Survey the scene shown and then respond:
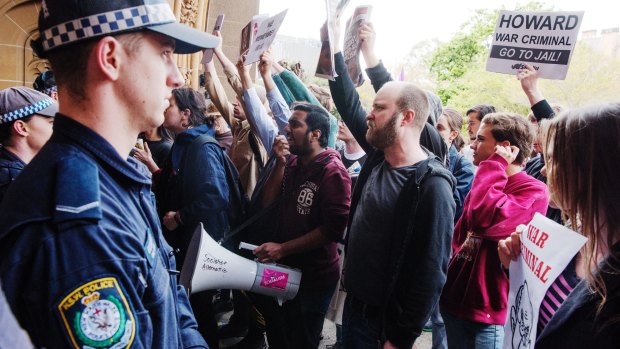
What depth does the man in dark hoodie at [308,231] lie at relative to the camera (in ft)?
10.0

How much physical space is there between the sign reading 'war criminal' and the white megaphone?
2536 mm

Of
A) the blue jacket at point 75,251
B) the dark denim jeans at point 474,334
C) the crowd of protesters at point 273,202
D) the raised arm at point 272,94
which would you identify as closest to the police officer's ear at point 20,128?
the crowd of protesters at point 273,202

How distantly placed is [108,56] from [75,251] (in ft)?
1.66

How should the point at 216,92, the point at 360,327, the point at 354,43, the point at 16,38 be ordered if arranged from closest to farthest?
1. the point at 360,327
2. the point at 354,43
3. the point at 216,92
4. the point at 16,38

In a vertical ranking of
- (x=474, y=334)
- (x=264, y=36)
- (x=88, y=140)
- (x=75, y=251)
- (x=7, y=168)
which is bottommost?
(x=474, y=334)

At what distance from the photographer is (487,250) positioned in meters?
2.75

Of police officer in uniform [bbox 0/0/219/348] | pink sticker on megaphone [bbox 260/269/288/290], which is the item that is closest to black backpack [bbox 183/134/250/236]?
pink sticker on megaphone [bbox 260/269/288/290]

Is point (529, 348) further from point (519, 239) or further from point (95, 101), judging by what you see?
point (95, 101)

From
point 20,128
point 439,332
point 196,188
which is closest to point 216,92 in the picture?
point 196,188

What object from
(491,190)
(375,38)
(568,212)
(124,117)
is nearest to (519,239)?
(568,212)

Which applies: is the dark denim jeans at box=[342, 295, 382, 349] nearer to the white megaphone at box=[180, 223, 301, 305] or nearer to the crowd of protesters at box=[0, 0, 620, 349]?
the crowd of protesters at box=[0, 0, 620, 349]

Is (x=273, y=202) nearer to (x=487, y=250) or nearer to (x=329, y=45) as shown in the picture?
(x=329, y=45)

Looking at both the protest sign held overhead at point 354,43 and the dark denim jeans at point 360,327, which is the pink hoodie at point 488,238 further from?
the protest sign held overhead at point 354,43

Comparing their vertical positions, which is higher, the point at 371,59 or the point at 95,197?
the point at 371,59
